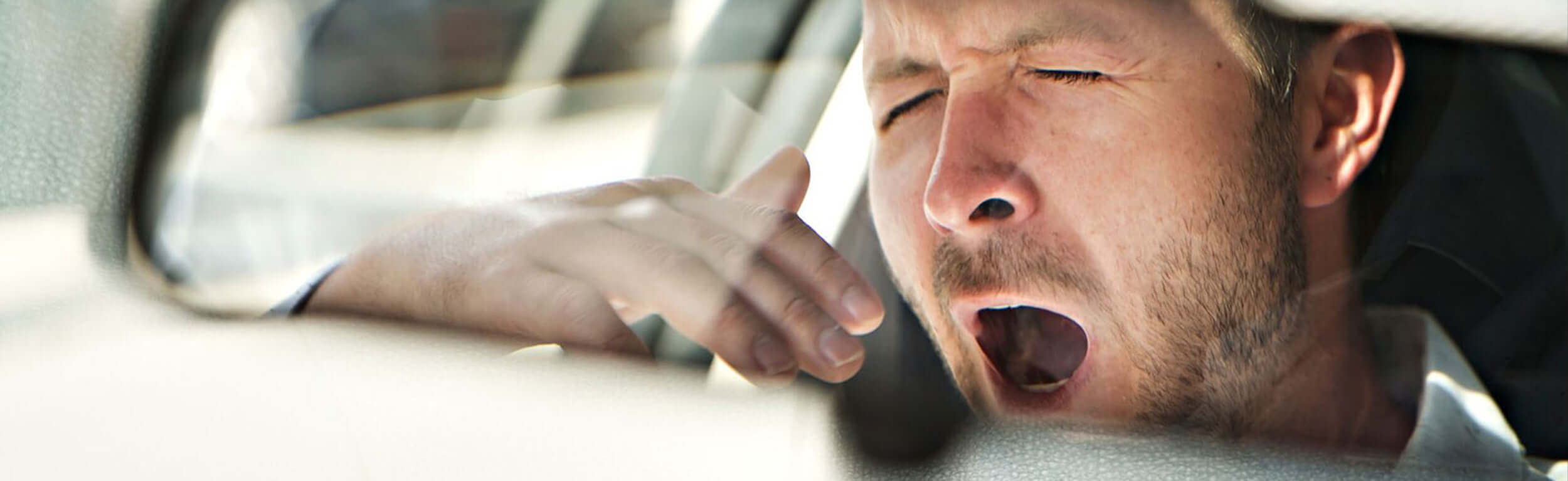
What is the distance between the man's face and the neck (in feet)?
0.06

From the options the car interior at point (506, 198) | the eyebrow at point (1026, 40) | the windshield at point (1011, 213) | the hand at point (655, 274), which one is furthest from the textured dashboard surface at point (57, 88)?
the eyebrow at point (1026, 40)

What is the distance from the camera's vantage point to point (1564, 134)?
1303 millimetres

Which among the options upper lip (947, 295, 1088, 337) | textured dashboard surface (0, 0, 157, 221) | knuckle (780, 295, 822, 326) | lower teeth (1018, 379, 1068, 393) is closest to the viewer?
knuckle (780, 295, 822, 326)

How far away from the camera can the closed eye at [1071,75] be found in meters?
1.27

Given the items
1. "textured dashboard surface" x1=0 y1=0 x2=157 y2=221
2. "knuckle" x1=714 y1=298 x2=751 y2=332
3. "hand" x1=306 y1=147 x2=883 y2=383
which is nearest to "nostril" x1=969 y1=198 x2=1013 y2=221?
"hand" x1=306 y1=147 x2=883 y2=383

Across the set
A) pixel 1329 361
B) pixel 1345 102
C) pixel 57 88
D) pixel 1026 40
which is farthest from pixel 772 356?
pixel 57 88

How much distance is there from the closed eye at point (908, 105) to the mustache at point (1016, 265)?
0.12 meters

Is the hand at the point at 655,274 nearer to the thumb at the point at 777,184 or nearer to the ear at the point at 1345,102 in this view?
the thumb at the point at 777,184

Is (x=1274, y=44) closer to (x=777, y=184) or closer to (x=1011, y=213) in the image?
(x=1011, y=213)

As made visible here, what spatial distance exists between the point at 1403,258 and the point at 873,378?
536 mm

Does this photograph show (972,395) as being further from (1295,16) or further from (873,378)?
(1295,16)

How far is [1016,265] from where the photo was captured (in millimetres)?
1223

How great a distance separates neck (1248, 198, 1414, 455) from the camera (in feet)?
4.11

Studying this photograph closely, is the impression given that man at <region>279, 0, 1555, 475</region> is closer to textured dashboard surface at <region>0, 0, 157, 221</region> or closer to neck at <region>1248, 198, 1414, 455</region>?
neck at <region>1248, 198, 1414, 455</region>
